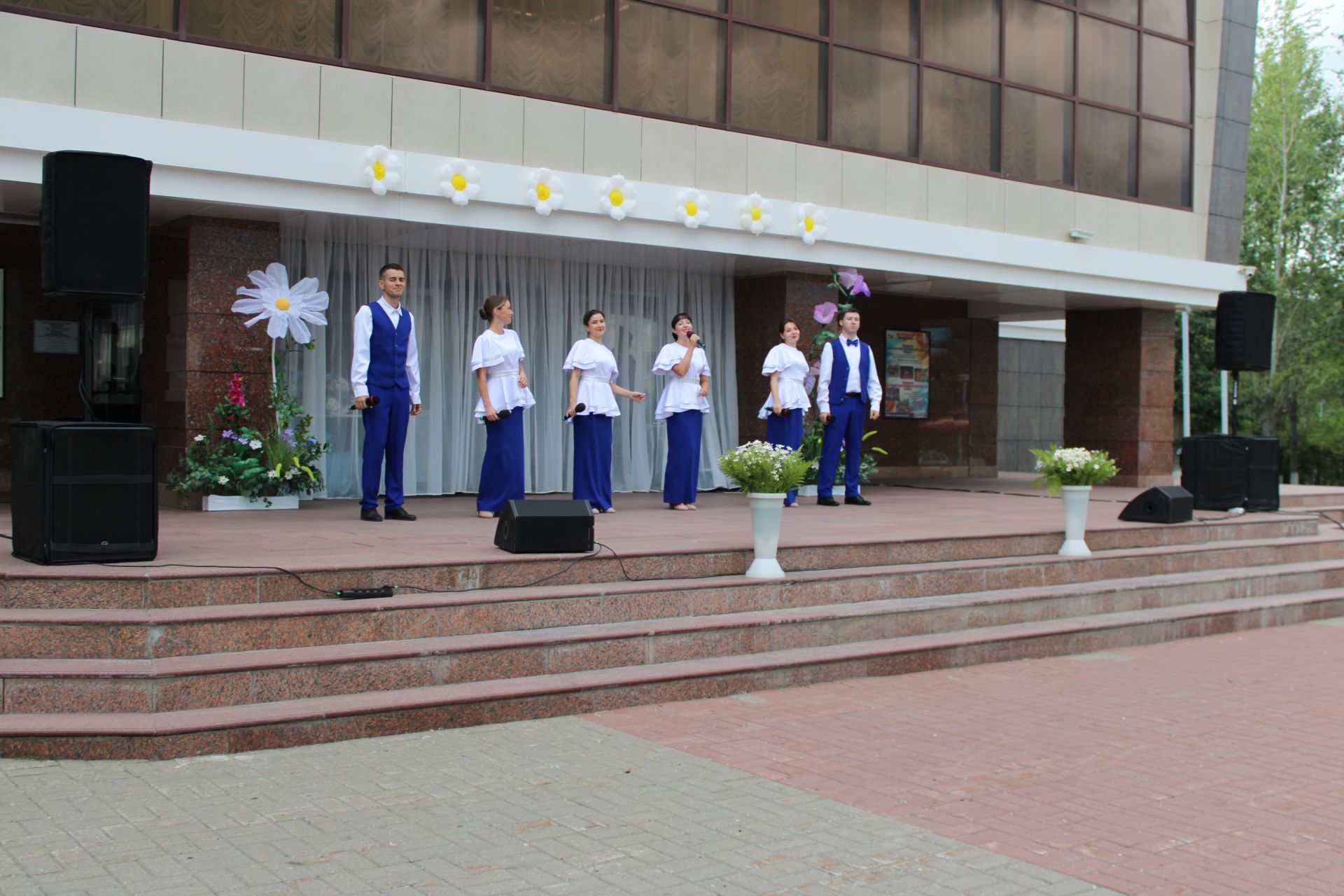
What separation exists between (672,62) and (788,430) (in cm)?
379

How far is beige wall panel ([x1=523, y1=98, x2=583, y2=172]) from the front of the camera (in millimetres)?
11617

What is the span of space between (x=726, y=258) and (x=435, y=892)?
9858 mm

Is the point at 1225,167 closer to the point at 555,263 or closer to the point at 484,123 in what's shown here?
the point at 555,263

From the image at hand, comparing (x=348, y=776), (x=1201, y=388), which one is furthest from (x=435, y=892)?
(x=1201, y=388)

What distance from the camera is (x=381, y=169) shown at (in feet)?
34.9

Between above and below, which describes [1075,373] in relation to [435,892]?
above

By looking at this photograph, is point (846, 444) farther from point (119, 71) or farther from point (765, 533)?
point (119, 71)

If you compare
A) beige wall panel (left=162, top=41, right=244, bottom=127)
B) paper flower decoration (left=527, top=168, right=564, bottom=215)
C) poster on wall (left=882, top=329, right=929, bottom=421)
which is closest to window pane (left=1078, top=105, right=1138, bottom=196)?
poster on wall (left=882, top=329, right=929, bottom=421)

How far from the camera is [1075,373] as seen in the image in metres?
17.8

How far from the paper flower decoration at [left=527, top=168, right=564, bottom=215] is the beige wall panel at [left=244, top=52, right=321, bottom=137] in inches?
73.3

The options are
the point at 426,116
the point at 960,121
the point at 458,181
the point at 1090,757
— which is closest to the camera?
the point at 1090,757

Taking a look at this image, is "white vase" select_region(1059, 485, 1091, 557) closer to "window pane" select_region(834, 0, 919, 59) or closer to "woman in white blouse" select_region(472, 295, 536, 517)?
"woman in white blouse" select_region(472, 295, 536, 517)

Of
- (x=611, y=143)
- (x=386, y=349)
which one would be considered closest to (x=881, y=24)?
(x=611, y=143)

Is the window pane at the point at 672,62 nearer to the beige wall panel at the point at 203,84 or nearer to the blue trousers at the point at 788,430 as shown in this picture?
the blue trousers at the point at 788,430
